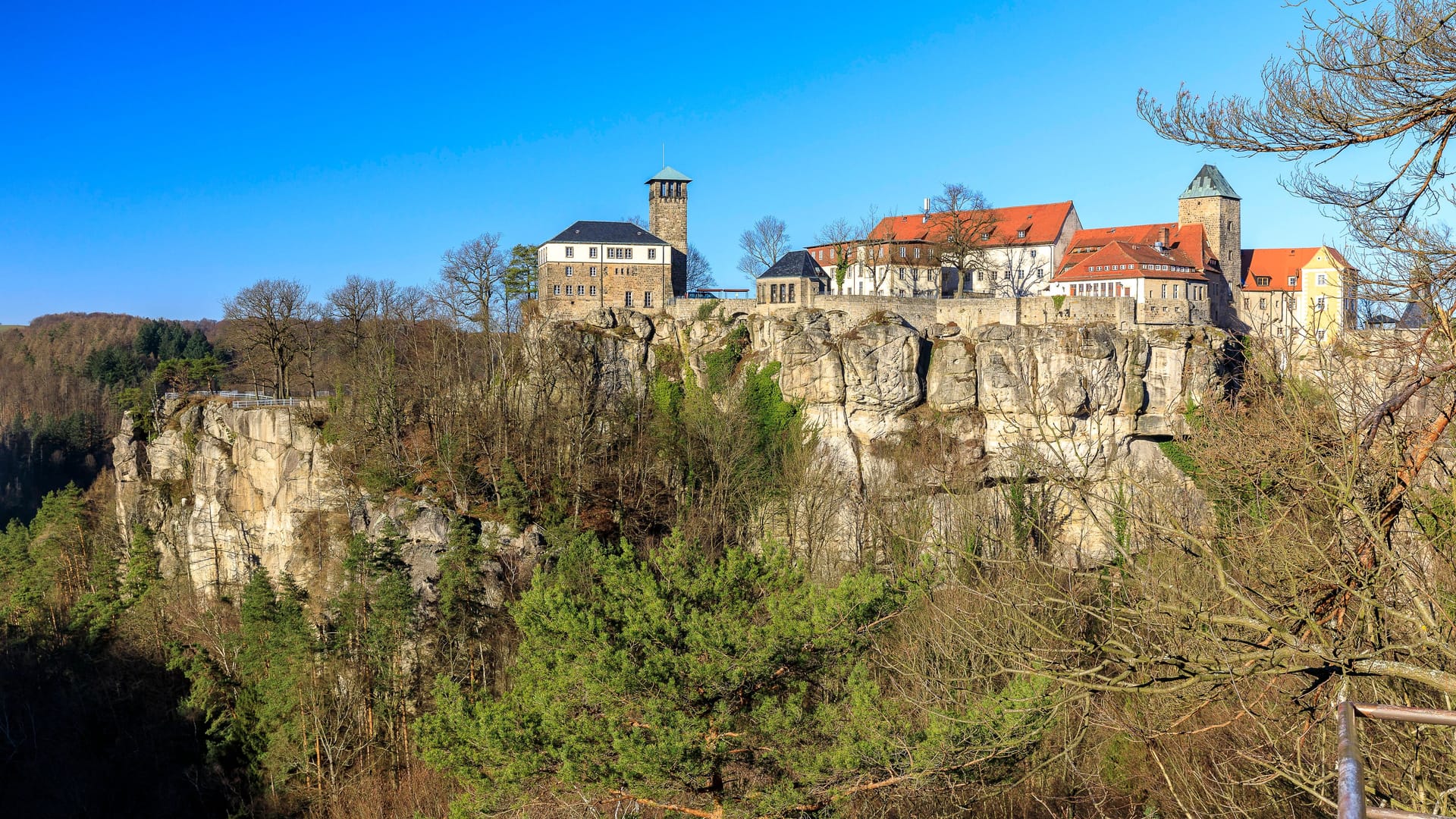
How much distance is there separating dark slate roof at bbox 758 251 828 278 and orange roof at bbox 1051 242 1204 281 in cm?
1068

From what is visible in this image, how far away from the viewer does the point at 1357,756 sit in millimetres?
2568

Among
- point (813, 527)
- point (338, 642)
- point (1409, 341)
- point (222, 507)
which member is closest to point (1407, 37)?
point (1409, 341)

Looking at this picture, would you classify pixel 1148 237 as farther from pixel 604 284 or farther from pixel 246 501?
pixel 246 501

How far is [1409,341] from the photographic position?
21.0ft

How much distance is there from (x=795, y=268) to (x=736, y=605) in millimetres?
28737

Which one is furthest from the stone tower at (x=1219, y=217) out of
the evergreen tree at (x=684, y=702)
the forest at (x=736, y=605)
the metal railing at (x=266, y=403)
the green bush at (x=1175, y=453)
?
the metal railing at (x=266, y=403)

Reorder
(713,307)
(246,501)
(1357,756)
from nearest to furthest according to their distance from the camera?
(1357,756) → (246,501) → (713,307)

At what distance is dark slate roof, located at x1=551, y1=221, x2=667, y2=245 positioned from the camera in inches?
1655

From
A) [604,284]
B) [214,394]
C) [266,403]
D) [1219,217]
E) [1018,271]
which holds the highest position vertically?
[1219,217]

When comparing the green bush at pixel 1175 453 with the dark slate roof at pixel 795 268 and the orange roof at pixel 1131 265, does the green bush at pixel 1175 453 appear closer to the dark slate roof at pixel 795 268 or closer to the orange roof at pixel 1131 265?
the orange roof at pixel 1131 265

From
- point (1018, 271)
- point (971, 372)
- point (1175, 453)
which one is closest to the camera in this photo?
point (1175, 453)

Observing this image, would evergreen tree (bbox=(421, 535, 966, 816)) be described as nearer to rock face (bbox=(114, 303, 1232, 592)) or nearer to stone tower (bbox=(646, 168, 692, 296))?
rock face (bbox=(114, 303, 1232, 592))

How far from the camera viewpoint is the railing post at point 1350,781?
94.3 inches

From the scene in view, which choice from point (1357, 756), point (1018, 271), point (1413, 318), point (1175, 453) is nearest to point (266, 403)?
point (1018, 271)
